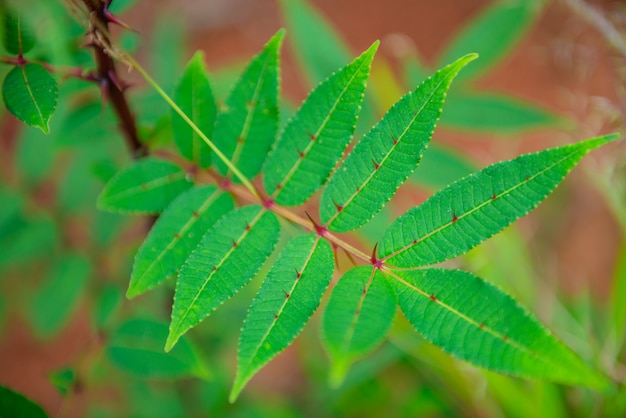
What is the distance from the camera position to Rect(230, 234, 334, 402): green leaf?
73 cm

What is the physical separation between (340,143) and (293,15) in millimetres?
839

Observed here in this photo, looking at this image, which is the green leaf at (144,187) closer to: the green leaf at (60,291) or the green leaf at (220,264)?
the green leaf at (220,264)

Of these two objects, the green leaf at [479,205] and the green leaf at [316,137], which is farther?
the green leaf at [316,137]

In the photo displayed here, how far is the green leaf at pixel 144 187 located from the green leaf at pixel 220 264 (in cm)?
17

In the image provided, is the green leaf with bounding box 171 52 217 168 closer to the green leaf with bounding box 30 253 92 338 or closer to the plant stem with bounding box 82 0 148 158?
the plant stem with bounding box 82 0 148 158

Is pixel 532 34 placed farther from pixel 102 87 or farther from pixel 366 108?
pixel 102 87

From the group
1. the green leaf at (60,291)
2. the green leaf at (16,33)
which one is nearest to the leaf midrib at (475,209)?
the green leaf at (16,33)

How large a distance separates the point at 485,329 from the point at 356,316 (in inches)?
6.3

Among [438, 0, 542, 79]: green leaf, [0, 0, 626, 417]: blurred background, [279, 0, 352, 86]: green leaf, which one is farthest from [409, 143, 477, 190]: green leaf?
[279, 0, 352, 86]: green leaf

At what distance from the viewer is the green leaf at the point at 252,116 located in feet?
3.08

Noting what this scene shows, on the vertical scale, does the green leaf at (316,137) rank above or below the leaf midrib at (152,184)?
above

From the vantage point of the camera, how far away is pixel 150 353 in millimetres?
1136

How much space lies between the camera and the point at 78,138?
47.4 inches

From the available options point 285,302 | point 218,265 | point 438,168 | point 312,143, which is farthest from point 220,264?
point 438,168
